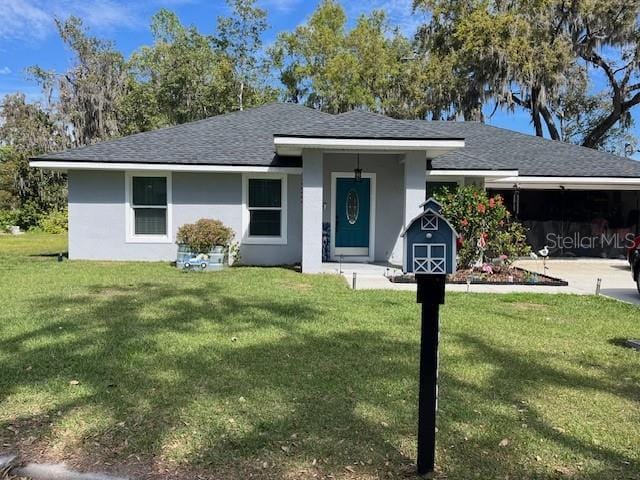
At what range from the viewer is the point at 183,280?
32.6ft

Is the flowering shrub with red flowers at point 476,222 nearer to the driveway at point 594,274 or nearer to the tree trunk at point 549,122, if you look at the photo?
the driveway at point 594,274

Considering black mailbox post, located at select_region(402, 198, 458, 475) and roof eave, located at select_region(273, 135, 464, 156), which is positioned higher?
roof eave, located at select_region(273, 135, 464, 156)

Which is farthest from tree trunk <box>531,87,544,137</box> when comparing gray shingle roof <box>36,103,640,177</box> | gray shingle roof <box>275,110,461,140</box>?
gray shingle roof <box>275,110,461,140</box>

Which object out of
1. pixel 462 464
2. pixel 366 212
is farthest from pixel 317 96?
pixel 462 464

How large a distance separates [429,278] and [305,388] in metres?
1.83

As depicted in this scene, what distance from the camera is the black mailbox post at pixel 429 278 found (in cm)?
272

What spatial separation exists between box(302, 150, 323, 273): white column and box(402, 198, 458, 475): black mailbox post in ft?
28.2

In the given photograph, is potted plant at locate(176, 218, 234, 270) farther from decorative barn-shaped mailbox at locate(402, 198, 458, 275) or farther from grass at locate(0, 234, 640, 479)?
decorative barn-shaped mailbox at locate(402, 198, 458, 275)

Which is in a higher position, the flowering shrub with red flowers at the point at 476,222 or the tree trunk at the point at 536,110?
the tree trunk at the point at 536,110

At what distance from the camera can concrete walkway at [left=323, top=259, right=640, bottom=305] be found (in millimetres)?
9641

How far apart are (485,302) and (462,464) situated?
5.55 metres

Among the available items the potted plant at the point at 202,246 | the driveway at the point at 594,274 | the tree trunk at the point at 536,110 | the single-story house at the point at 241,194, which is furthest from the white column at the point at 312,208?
the tree trunk at the point at 536,110

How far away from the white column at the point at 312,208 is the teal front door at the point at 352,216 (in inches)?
87.2

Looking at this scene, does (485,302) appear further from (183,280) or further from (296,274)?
(183,280)
